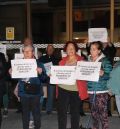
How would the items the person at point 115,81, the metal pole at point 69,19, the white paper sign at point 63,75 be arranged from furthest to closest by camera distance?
the metal pole at point 69,19 < the white paper sign at point 63,75 < the person at point 115,81

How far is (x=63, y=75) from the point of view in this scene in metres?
8.30

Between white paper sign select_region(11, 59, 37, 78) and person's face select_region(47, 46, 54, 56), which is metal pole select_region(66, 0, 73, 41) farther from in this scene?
white paper sign select_region(11, 59, 37, 78)

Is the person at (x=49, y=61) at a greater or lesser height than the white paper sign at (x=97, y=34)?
lesser

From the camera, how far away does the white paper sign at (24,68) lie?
27.3 ft

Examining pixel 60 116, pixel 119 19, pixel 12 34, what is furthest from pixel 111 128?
pixel 12 34

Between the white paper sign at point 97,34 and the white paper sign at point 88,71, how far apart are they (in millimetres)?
Answer: 2400

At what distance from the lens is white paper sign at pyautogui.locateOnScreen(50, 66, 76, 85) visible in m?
8.22

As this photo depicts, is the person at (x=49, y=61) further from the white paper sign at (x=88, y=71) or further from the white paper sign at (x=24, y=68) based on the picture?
the white paper sign at (x=88, y=71)

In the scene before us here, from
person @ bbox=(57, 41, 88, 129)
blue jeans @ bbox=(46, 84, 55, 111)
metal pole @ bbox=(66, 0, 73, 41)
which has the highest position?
metal pole @ bbox=(66, 0, 73, 41)

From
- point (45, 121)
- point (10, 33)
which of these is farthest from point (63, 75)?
point (10, 33)

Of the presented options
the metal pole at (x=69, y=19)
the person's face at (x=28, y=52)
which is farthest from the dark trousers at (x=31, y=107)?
the metal pole at (x=69, y=19)

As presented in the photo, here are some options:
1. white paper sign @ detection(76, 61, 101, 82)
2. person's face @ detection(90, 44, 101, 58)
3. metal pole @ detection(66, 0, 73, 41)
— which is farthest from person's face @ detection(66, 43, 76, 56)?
metal pole @ detection(66, 0, 73, 41)

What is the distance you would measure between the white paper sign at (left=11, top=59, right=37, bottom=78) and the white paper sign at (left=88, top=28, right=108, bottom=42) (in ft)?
8.70

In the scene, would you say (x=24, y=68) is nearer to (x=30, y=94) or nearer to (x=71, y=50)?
(x=30, y=94)
